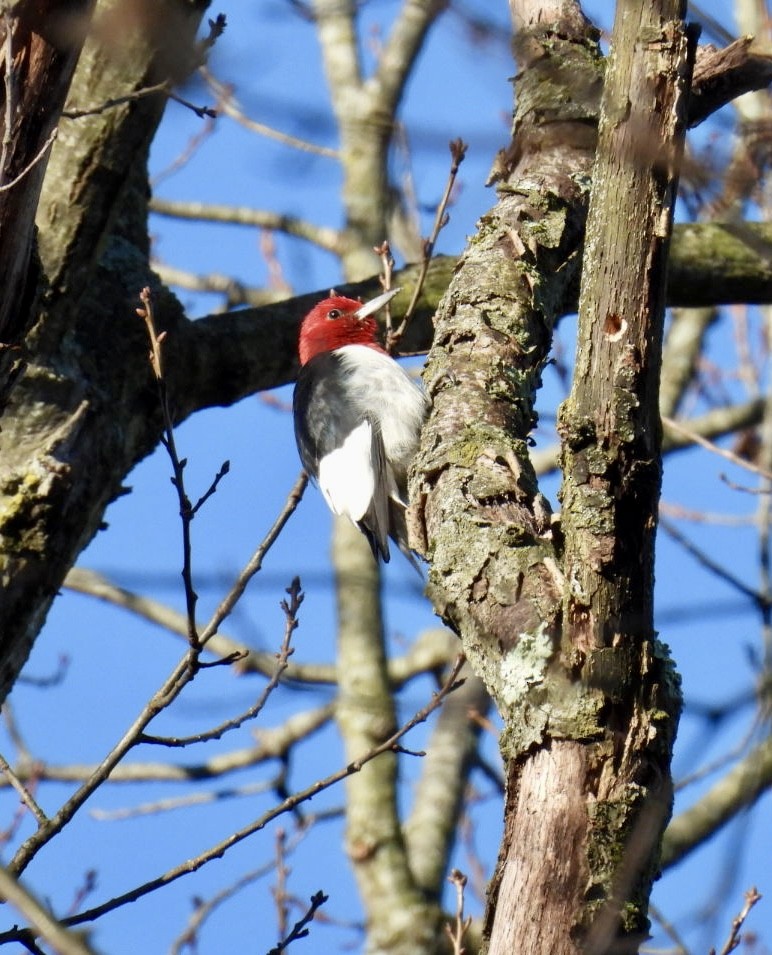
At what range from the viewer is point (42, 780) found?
629cm

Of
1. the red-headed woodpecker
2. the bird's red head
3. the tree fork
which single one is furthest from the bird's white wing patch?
the tree fork

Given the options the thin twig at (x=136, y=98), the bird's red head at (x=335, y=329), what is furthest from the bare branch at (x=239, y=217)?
the thin twig at (x=136, y=98)

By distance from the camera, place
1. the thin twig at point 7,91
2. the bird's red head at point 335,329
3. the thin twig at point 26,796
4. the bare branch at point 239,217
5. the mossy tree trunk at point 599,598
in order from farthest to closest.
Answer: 1. the bare branch at point 239,217
2. the bird's red head at point 335,329
3. the thin twig at point 26,796
4. the thin twig at point 7,91
5. the mossy tree trunk at point 599,598

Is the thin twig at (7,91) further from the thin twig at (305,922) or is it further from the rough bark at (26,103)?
the thin twig at (305,922)

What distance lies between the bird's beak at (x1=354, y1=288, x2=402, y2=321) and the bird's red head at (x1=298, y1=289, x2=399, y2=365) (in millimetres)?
441

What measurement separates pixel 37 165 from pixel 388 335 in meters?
1.67

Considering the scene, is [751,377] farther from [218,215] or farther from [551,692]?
[551,692]

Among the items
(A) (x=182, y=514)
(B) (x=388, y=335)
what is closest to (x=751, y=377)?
(B) (x=388, y=335)

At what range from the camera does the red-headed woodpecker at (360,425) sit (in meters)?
4.51

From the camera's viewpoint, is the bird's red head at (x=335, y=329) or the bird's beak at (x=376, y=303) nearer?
the bird's beak at (x=376, y=303)

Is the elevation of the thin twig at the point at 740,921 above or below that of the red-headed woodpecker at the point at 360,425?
below

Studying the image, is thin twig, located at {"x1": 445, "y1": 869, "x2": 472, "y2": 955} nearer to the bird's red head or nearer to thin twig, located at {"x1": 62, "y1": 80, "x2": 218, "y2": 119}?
thin twig, located at {"x1": 62, "y1": 80, "x2": 218, "y2": 119}

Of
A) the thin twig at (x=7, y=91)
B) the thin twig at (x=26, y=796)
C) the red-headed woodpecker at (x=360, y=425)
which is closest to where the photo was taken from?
the thin twig at (x=7, y=91)

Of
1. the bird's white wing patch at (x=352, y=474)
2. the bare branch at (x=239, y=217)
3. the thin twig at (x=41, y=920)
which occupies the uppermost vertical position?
the bare branch at (x=239, y=217)
